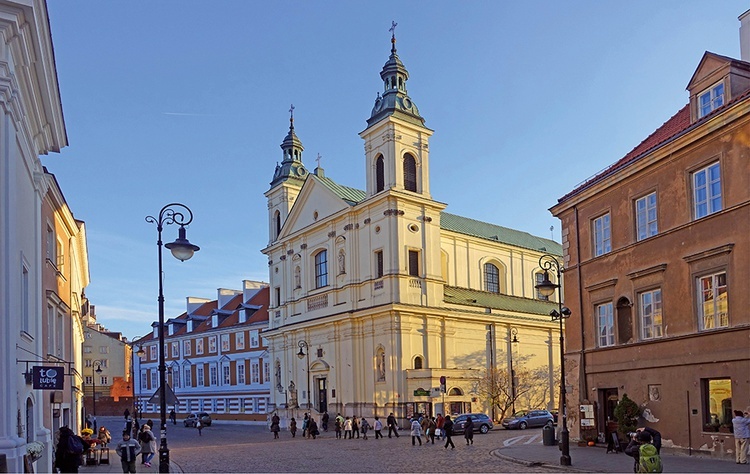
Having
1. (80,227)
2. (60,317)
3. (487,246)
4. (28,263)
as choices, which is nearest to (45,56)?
(28,263)

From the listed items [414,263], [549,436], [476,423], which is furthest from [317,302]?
[549,436]

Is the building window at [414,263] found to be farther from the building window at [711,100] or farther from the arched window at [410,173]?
the building window at [711,100]

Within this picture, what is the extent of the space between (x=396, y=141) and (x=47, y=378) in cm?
3845

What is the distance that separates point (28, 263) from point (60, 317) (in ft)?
26.5

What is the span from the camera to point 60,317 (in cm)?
2438

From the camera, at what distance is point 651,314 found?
25172mm

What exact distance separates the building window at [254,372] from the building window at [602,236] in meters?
47.8

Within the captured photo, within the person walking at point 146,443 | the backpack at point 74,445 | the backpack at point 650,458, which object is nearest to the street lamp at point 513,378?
the person walking at point 146,443

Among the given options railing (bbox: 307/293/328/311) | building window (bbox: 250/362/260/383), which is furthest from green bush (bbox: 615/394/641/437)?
building window (bbox: 250/362/260/383)

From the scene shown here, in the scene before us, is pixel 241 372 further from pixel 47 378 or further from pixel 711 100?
pixel 47 378

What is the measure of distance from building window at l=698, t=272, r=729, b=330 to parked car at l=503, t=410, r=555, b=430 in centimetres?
2504

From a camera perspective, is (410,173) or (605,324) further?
(410,173)

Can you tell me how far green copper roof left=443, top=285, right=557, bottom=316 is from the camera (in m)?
56.2

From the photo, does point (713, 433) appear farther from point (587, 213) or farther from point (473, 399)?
point (473, 399)
